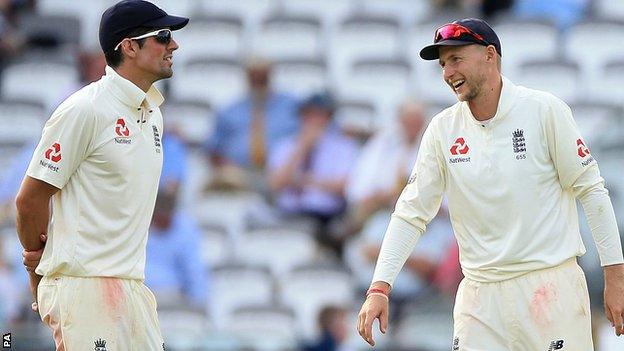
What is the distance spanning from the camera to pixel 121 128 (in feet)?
18.6

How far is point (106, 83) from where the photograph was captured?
573 cm

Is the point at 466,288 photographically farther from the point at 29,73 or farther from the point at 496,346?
the point at 29,73

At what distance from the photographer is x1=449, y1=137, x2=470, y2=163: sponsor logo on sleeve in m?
5.97

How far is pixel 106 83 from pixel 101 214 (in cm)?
52

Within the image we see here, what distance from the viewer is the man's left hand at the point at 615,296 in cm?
568

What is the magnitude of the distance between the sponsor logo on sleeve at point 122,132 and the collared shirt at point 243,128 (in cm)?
556

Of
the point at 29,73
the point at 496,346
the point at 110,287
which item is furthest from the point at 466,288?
the point at 29,73

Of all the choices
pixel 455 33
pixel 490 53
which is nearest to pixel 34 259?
pixel 455 33

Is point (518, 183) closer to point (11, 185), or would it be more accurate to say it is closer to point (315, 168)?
point (315, 168)

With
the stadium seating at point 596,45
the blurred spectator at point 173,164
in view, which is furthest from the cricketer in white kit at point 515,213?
the stadium seating at point 596,45

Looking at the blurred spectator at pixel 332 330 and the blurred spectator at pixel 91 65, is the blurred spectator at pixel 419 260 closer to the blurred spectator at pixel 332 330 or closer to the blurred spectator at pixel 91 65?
the blurred spectator at pixel 332 330

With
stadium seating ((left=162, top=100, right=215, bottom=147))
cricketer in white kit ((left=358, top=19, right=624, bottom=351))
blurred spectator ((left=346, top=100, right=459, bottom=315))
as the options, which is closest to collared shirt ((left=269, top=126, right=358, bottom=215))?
blurred spectator ((left=346, top=100, right=459, bottom=315))

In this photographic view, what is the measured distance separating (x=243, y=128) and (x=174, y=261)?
5.31 feet

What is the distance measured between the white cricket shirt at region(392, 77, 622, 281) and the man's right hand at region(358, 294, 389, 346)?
381 mm
